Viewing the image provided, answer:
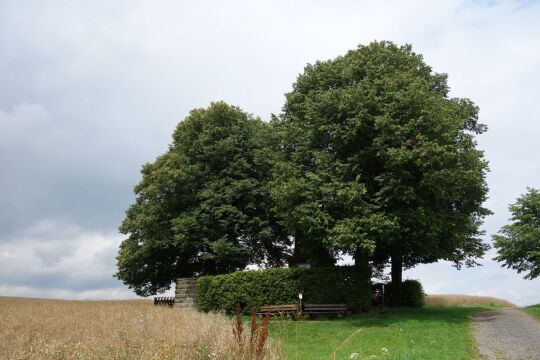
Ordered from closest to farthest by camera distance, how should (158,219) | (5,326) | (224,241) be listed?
(5,326) < (224,241) < (158,219)

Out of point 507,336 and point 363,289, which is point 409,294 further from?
point 507,336

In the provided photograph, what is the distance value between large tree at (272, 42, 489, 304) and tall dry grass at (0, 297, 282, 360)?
38.0 feet

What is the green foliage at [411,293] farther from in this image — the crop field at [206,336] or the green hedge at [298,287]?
the green hedge at [298,287]

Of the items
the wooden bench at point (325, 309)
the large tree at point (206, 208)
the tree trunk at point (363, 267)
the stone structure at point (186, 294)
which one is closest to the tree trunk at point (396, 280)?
the tree trunk at point (363, 267)

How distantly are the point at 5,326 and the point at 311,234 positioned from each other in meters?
16.2

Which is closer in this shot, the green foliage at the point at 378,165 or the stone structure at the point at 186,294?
the green foliage at the point at 378,165

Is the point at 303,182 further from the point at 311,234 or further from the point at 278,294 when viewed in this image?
the point at 278,294

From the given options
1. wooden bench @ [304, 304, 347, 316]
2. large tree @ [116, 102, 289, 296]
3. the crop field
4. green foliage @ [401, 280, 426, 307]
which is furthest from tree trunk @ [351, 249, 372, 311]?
large tree @ [116, 102, 289, 296]

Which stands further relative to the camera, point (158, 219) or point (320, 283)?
point (158, 219)

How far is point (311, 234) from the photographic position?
90.5 feet

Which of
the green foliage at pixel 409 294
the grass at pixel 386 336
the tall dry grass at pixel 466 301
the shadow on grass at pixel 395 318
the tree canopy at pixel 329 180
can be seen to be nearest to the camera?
the grass at pixel 386 336

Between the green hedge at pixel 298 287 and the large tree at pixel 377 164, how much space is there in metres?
1.86

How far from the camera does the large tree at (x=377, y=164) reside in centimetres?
2477

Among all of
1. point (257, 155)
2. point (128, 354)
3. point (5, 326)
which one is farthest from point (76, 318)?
point (257, 155)
